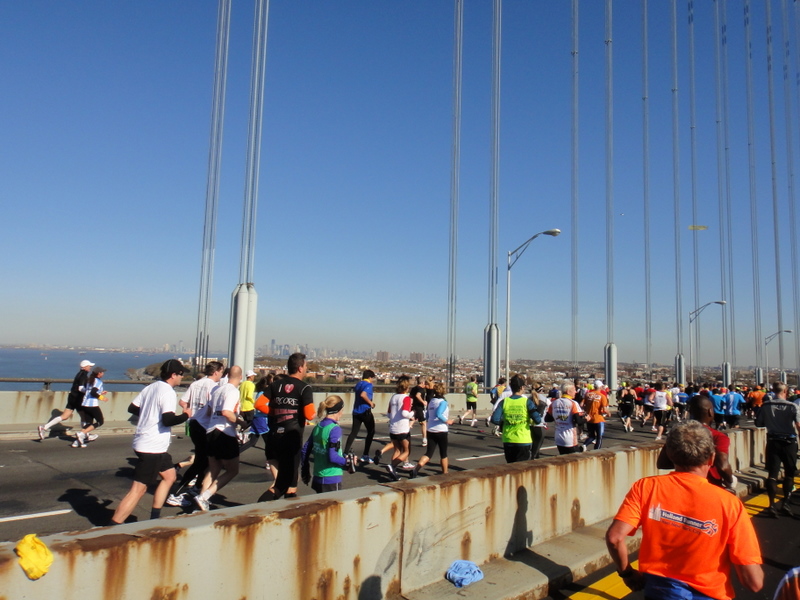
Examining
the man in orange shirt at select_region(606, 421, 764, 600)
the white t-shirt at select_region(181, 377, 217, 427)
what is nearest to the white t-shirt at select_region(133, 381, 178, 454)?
the white t-shirt at select_region(181, 377, 217, 427)

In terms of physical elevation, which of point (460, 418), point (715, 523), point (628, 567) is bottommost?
point (460, 418)

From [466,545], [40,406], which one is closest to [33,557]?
[466,545]

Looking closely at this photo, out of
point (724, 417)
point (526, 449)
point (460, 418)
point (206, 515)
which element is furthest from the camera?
point (460, 418)

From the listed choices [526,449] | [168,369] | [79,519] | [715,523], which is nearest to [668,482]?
[715,523]

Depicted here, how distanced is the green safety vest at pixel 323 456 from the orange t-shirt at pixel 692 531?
141 inches

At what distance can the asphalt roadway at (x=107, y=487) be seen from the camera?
5.99 m

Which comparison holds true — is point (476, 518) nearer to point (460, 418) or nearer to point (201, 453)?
point (201, 453)

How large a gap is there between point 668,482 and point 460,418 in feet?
61.0

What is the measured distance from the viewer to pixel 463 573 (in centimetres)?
448

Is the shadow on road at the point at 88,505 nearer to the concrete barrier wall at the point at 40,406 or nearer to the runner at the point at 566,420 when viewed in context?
the runner at the point at 566,420

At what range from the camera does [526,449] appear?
8.48 meters

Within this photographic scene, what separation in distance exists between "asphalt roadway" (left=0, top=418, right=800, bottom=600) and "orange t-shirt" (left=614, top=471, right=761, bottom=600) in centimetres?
222

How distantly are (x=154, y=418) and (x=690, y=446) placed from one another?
4841mm

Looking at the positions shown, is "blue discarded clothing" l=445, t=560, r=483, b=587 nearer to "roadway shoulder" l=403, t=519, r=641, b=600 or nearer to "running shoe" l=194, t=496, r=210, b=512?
"roadway shoulder" l=403, t=519, r=641, b=600
